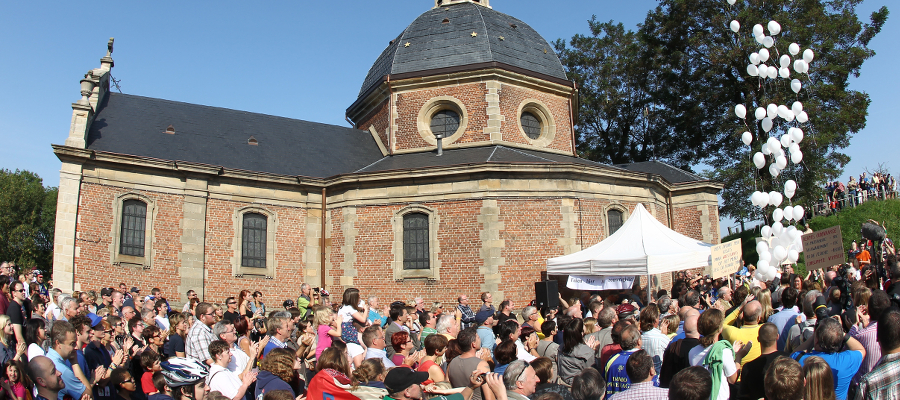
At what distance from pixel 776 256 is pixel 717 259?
3.12ft

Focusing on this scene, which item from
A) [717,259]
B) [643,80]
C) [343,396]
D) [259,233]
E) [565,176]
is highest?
[643,80]

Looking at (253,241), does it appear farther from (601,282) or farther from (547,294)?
(601,282)

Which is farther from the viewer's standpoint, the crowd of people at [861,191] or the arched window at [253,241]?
the crowd of people at [861,191]

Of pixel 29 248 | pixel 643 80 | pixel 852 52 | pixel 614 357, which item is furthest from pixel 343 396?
pixel 29 248

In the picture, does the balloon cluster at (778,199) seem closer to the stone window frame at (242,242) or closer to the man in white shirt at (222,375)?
the man in white shirt at (222,375)

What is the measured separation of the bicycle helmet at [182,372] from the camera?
226 inches

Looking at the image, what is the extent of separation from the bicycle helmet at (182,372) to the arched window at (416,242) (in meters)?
13.2

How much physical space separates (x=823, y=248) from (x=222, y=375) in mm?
9563

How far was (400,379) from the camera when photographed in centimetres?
491

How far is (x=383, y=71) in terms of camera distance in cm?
2372

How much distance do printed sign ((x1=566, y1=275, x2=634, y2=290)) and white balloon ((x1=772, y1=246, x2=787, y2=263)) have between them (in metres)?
3.85

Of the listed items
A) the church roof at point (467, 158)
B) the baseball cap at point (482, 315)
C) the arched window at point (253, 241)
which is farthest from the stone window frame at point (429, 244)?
the baseball cap at point (482, 315)

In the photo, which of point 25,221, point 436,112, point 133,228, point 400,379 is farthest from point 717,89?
point 25,221

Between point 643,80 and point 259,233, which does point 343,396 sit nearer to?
point 259,233
